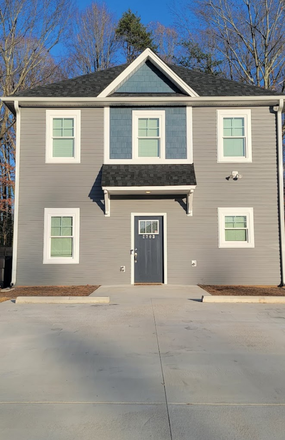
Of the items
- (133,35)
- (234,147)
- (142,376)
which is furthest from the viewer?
(133,35)

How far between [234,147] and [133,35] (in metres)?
18.4

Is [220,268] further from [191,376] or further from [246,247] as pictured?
[191,376]

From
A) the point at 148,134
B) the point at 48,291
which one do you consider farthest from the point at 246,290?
the point at 148,134

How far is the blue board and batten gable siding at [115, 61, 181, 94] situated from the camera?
37.5 feet

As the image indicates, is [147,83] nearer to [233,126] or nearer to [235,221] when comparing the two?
[233,126]

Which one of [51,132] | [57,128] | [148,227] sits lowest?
[148,227]

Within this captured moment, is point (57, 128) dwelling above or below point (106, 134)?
above

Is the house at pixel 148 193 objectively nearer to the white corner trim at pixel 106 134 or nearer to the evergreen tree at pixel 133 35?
the white corner trim at pixel 106 134

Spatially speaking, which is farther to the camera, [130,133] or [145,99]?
[130,133]

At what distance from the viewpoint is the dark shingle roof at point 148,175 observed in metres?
10.3

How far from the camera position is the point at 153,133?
11242 mm

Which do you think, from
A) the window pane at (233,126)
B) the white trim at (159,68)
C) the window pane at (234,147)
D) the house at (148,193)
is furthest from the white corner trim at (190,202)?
the white trim at (159,68)

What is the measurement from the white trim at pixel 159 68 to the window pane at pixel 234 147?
1.90 metres

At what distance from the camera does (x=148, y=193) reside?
36.1 feet
